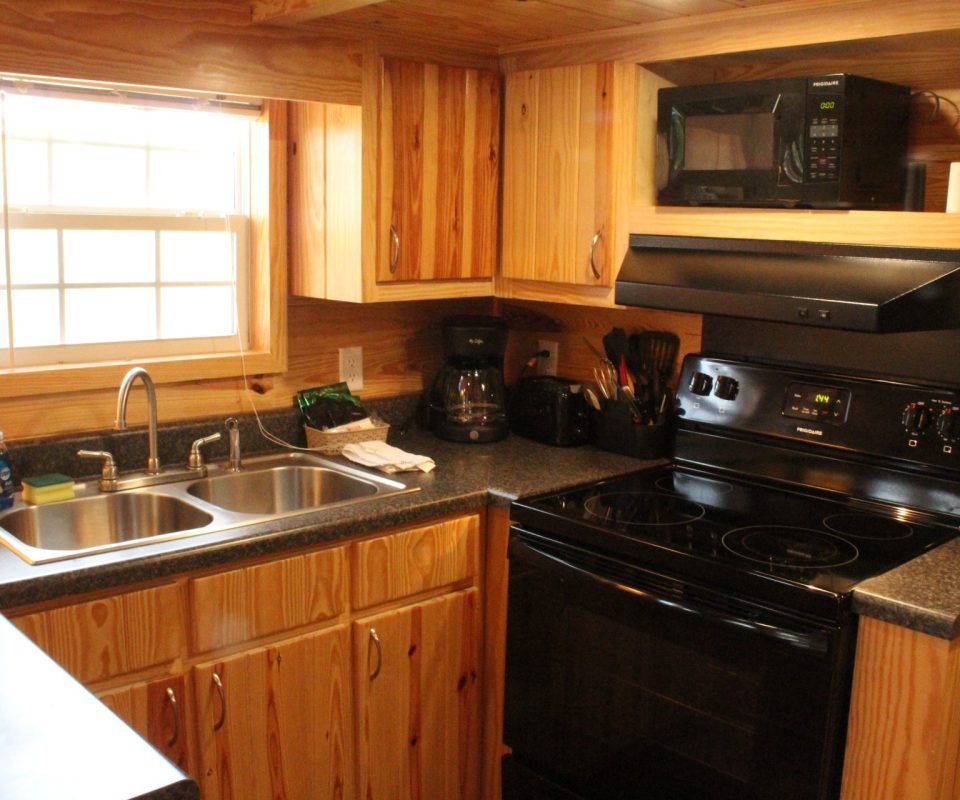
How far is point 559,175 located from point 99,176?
109 cm

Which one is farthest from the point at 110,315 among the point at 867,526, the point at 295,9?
the point at 867,526

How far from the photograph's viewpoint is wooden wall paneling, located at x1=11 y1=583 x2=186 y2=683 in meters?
1.88

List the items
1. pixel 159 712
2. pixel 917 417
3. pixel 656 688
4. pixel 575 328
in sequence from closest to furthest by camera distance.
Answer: pixel 159 712
pixel 656 688
pixel 917 417
pixel 575 328

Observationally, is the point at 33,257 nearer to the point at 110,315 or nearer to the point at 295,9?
the point at 110,315

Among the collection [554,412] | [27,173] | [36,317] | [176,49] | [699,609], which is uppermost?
[176,49]

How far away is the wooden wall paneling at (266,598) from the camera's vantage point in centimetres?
207

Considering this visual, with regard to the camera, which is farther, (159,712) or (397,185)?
(397,185)

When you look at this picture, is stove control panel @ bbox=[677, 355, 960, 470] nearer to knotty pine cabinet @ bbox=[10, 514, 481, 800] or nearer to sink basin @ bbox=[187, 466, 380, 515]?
knotty pine cabinet @ bbox=[10, 514, 481, 800]

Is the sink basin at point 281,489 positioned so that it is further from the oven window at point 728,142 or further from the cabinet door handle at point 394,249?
the oven window at point 728,142

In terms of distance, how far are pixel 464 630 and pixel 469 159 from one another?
117 centimetres

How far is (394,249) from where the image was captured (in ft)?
8.75

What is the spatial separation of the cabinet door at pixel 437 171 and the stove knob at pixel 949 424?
117 centimetres

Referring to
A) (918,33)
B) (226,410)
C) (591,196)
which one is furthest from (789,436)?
(226,410)

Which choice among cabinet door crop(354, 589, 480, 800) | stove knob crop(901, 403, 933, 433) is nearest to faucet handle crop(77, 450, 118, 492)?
cabinet door crop(354, 589, 480, 800)
